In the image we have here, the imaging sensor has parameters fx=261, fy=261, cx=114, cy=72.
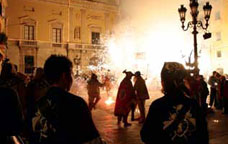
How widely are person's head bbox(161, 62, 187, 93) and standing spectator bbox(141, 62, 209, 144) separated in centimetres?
1

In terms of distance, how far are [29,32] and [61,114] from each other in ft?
106

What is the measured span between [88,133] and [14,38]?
31190mm

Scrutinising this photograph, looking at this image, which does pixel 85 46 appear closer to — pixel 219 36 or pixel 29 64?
pixel 29 64

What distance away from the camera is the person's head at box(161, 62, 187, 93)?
92.4 inches

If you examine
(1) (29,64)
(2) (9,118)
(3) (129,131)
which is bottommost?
(3) (129,131)

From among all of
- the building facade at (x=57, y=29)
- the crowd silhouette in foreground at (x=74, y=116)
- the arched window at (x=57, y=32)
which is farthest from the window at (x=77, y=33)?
the crowd silhouette in foreground at (x=74, y=116)

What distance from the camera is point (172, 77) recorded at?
7.80ft

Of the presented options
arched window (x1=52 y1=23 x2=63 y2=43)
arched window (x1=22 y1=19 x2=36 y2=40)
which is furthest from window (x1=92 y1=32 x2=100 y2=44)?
arched window (x1=22 y1=19 x2=36 y2=40)

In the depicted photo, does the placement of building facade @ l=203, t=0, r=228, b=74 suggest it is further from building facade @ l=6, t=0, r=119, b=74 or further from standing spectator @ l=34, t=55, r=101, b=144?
standing spectator @ l=34, t=55, r=101, b=144

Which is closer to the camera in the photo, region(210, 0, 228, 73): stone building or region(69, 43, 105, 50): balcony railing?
region(69, 43, 105, 50): balcony railing

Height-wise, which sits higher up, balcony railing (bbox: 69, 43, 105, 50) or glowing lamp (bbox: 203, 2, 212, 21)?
balcony railing (bbox: 69, 43, 105, 50)

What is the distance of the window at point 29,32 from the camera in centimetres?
3180

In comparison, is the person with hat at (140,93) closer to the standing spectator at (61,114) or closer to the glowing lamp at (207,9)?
the glowing lamp at (207,9)

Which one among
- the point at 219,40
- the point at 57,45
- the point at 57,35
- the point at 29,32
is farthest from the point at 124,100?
the point at 219,40
